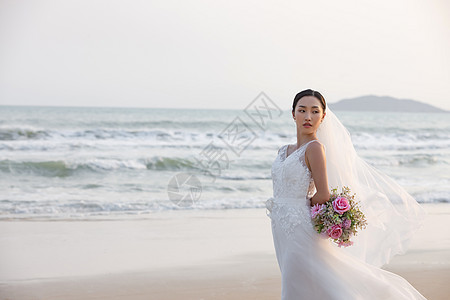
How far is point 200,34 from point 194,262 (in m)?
12.6

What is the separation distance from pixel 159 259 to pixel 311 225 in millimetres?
3014

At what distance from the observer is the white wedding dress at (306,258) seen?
2.91 meters

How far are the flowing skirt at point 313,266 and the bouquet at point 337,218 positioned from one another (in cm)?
8

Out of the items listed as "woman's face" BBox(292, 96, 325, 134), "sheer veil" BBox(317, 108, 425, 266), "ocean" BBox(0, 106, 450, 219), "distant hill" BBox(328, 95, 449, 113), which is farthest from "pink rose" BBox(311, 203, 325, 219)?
"distant hill" BBox(328, 95, 449, 113)

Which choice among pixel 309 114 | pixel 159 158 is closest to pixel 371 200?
pixel 309 114

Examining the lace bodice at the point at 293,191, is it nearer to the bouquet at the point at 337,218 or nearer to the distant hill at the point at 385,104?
the bouquet at the point at 337,218

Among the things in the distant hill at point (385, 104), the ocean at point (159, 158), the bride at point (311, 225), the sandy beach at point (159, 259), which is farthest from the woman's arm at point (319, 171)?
the distant hill at point (385, 104)

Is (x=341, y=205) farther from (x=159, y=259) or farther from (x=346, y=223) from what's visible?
(x=159, y=259)

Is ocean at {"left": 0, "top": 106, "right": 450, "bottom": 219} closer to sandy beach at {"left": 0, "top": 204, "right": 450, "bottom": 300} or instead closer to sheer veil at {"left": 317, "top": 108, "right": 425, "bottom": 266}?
sandy beach at {"left": 0, "top": 204, "right": 450, "bottom": 300}

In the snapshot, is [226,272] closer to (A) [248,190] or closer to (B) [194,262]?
(B) [194,262]

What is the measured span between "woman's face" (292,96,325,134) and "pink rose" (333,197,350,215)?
1.47ft

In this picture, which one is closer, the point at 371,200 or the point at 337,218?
the point at 337,218

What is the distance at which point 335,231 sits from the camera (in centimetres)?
283

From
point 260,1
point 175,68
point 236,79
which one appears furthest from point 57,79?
point 260,1
